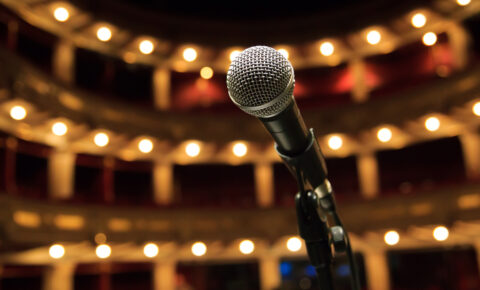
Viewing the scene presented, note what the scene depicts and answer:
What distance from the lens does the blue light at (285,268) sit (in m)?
19.2

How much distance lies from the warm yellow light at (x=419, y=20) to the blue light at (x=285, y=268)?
10410 millimetres

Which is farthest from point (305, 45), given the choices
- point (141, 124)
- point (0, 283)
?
point (0, 283)

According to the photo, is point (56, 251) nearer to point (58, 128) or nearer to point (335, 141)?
point (58, 128)

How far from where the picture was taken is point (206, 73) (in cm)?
2000

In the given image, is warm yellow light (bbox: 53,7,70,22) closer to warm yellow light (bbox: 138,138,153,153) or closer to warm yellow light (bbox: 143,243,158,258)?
warm yellow light (bbox: 138,138,153,153)

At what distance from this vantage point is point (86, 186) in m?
17.6

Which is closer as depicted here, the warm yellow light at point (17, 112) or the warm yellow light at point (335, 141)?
the warm yellow light at point (17, 112)

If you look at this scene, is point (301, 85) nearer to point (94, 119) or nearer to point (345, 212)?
point (345, 212)

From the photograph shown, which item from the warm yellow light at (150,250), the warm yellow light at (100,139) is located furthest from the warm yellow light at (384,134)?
the warm yellow light at (100,139)

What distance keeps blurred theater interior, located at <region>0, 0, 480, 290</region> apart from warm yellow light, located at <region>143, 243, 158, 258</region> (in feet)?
0.15

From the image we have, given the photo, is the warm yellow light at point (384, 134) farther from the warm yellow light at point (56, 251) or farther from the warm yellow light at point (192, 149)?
the warm yellow light at point (56, 251)

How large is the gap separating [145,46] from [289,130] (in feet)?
53.9

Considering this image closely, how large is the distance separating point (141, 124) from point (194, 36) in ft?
13.7

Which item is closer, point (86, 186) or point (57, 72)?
point (57, 72)
